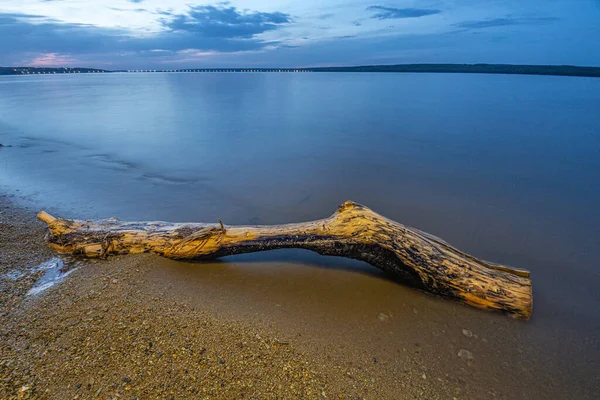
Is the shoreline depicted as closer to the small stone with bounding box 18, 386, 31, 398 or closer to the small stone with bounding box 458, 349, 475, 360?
the small stone with bounding box 18, 386, 31, 398

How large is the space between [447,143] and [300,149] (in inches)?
226

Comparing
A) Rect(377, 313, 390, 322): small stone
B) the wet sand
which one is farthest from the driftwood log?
Rect(377, 313, 390, 322): small stone

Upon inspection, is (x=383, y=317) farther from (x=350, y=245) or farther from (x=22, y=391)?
(x=22, y=391)

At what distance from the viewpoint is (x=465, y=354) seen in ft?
8.93

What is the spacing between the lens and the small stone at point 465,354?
269 centimetres

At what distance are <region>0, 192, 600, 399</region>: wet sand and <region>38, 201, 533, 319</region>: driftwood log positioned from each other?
0.19m

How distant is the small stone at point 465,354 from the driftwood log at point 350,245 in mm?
638

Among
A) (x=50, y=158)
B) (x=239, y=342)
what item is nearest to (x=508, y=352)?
(x=239, y=342)

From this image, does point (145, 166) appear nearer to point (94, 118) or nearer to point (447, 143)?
point (447, 143)

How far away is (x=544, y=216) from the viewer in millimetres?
5516

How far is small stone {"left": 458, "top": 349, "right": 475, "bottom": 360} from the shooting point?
8.83 feet

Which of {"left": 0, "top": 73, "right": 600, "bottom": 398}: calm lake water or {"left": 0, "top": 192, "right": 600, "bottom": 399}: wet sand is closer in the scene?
{"left": 0, "top": 192, "right": 600, "bottom": 399}: wet sand

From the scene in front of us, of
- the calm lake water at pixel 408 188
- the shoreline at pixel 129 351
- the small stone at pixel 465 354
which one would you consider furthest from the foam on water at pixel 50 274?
the small stone at pixel 465 354

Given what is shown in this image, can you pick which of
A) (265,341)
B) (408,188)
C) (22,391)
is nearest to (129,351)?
(22,391)
